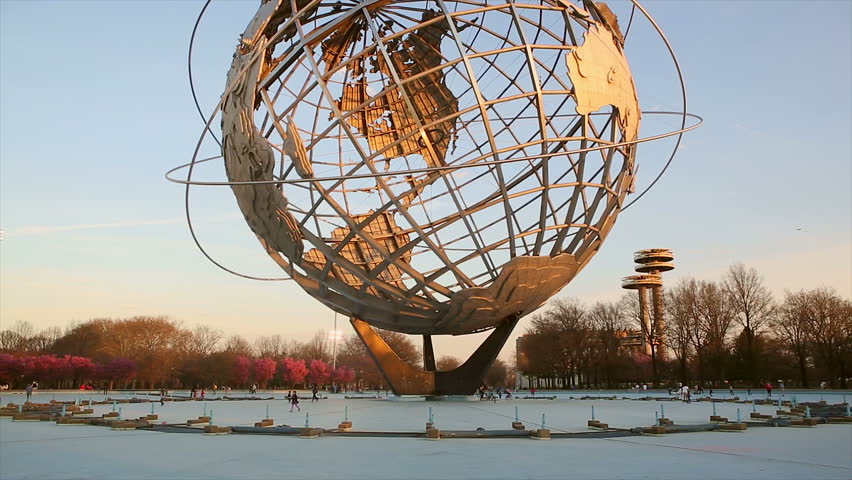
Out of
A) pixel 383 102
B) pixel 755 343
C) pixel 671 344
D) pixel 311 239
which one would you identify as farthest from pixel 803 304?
pixel 311 239

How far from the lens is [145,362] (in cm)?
6419

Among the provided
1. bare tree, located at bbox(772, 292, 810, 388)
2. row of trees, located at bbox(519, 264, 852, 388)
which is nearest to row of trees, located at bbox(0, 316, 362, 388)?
row of trees, located at bbox(519, 264, 852, 388)

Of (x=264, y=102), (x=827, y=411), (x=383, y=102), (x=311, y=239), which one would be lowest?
(x=827, y=411)

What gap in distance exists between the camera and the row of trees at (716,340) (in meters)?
46.2

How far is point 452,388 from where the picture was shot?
75.7ft

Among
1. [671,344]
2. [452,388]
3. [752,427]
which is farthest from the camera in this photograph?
[671,344]

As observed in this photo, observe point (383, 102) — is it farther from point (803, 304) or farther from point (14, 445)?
point (803, 304)

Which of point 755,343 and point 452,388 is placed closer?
point 452,388

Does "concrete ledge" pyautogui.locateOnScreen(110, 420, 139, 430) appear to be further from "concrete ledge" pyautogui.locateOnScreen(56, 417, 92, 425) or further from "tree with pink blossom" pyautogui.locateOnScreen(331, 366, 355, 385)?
"tree with pink blossom" pyautogui.locateOnScreen(331, 366, 355, 385)

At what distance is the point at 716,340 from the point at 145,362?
168 feet

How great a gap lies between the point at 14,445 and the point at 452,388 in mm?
14800

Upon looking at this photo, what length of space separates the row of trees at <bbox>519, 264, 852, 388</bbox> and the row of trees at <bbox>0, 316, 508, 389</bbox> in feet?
59.4

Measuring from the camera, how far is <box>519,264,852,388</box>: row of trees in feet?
151

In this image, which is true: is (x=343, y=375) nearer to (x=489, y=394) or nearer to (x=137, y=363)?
(x=137, y=363)
